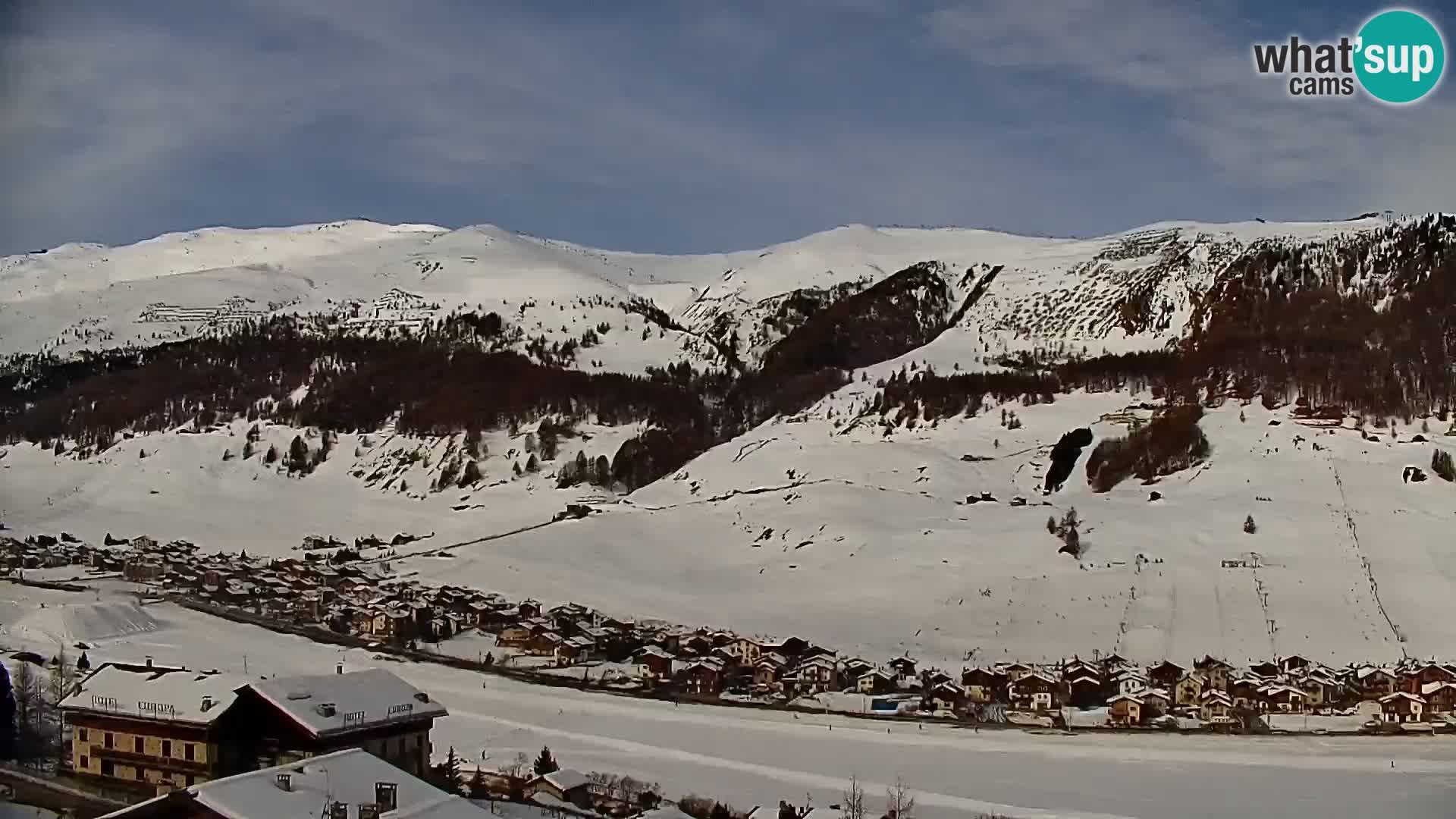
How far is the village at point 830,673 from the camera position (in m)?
14.9

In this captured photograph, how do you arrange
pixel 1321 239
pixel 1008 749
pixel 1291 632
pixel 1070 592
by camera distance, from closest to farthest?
pixel 1008 749 < pixel 1291 632 < pixel 1070 592 < pixel 1321 239

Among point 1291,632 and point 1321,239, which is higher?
point 1321,239

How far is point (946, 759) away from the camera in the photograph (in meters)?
12.9

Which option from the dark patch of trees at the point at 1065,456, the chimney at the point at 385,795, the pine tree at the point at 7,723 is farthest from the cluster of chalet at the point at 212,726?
the dark patch of trees at the point at 1065,456

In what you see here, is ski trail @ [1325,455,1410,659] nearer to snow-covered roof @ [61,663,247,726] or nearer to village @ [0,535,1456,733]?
village @ [0,535,1456,733]

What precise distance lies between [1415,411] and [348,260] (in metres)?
77.2

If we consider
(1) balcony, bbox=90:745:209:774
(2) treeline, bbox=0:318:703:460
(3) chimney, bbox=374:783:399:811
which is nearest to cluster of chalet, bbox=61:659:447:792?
(1) balcony, bbox=90:745:209:774

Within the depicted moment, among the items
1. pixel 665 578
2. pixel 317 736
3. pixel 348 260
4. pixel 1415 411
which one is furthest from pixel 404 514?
pixel 348 260

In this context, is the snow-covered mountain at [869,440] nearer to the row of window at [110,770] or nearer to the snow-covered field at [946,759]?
the snow-covered field at [946,759]

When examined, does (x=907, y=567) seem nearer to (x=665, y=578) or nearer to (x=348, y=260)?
(x=665, y=578)

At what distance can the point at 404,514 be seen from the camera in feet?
111

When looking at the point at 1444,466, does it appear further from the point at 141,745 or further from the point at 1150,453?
the point at 141,745

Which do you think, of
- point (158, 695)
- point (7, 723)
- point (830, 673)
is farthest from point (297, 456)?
point (158, 695)

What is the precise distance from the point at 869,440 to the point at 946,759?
19.9 metres
